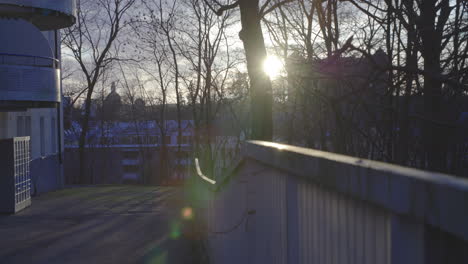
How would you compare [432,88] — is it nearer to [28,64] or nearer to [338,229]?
[338,229]

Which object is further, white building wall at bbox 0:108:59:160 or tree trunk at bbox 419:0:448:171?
white building wall at bbox 0:108:59:160

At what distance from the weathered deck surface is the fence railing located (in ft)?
22.8

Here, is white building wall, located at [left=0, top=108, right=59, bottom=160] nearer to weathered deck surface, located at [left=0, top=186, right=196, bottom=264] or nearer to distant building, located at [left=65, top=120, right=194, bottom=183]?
weathered deck surface, located at [left=0, top=186, right=196, bottom=264]

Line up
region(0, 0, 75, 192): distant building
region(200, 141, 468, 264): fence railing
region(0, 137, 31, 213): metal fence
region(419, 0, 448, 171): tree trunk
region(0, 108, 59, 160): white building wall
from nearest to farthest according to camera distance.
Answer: region(200, 141, 468, 264): fence railing
region(419, 0, 448, 171): tree trunk
region(0, 137, 31, 213): metal fence
region(0, 0, 75, 192): distant building
region(0, 108, 59, 160): white building wall

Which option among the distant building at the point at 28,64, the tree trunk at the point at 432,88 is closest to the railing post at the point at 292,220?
the tree trunk at the point at 432,88

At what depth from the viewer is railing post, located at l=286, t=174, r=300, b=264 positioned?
9.04ft

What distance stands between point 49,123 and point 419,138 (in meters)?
24.4

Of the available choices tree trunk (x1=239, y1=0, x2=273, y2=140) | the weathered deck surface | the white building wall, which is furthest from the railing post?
the white building wall

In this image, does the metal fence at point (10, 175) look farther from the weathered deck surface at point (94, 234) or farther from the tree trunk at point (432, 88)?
the tree trunk at point (432, 88)

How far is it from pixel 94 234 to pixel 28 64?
8.83 meters

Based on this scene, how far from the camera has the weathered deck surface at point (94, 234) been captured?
10.7 metres

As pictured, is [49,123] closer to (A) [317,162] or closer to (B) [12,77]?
(B) [12,77]


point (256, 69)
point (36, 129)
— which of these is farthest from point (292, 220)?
point (36, 129)

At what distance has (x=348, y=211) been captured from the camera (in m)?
1.99
